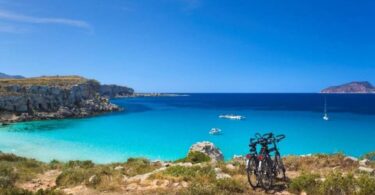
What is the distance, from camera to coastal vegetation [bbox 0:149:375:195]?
10023 mm

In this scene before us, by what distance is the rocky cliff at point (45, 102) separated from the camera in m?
77.2

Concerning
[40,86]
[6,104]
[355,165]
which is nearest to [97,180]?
[355,165]

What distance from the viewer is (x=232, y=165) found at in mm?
14555

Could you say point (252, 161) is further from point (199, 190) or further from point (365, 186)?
point (365, 186)

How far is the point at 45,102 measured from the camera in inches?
3413

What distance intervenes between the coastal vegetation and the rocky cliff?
220 ft

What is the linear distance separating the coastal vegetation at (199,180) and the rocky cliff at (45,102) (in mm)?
67094

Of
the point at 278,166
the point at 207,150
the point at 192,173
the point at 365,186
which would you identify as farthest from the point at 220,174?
the point at 207,150

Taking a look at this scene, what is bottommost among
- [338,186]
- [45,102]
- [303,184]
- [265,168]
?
[45,102]

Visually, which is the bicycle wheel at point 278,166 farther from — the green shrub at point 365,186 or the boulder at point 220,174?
the green shrub at point 365,186

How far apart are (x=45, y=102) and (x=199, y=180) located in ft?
276

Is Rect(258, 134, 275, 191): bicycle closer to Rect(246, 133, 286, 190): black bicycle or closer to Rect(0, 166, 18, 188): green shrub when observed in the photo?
Rect(246, 133, 286, 190): black bicycle

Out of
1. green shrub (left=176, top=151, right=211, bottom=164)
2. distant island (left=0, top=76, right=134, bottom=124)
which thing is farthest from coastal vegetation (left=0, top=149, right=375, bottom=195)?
distant island (left=0, top=76, right=134, bottom=124)

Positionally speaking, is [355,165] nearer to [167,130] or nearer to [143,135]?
[143,135]
